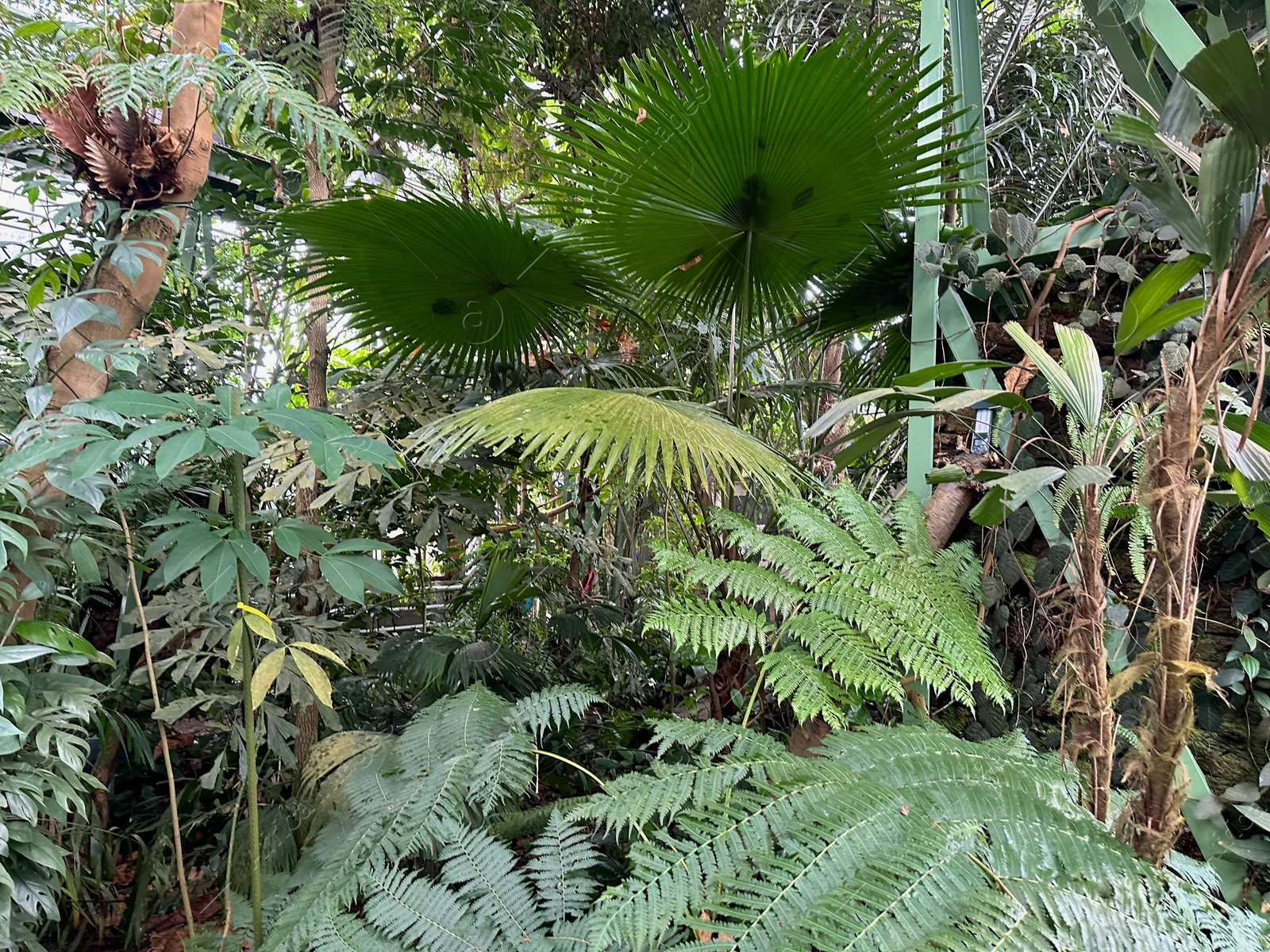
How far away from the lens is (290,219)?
1582mm

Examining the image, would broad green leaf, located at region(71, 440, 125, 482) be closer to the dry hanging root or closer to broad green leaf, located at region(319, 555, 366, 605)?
broad green leaf, located at region(319, 555, 366, 605)

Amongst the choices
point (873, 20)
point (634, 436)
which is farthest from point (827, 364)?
point (634, 436)

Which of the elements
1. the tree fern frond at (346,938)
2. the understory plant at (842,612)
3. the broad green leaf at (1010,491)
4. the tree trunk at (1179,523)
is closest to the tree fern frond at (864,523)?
the understory plant at (842,612)

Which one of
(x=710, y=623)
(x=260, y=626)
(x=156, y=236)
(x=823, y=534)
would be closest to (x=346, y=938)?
(x=260, y=626)

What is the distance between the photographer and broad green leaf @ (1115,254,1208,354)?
971 mm

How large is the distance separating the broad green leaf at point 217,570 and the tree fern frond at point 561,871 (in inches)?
23.2

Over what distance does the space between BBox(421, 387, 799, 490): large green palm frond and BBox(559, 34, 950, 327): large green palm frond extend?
47 cm

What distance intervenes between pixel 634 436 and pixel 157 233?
1052 millimetres

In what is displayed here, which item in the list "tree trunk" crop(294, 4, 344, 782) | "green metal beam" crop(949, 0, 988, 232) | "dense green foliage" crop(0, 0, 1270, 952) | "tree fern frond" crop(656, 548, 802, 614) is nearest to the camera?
"dense green foliage" crop(0, 0, 1270, 952)

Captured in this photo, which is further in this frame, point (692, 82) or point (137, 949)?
point (137, 949)

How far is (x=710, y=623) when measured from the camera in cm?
108

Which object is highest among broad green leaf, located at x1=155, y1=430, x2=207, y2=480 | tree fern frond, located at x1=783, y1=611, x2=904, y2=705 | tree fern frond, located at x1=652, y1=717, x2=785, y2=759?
broad green leaf, located at x1=155, y1=430, x2=207, y2=480

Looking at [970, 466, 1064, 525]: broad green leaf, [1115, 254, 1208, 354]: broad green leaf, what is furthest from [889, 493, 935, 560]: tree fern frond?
[1115, 254, 1208, 354]: broad green leaf

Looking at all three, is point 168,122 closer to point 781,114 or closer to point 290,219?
point 290,219
